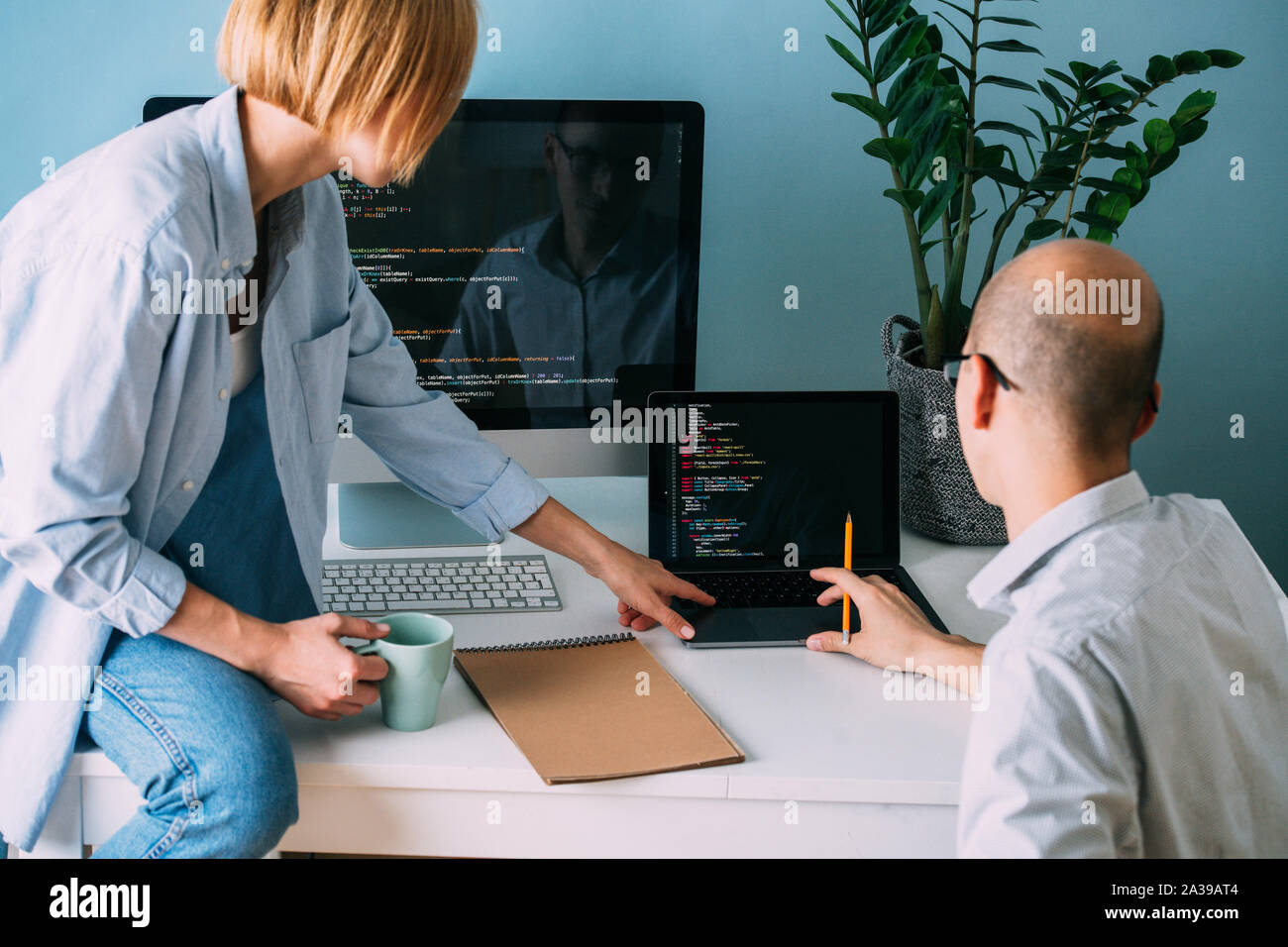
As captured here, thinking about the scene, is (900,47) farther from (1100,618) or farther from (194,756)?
(194,756)

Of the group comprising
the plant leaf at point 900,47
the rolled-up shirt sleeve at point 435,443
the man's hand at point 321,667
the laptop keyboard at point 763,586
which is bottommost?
the laptop keyboard at point 763,586

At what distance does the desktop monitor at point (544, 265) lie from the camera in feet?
4.43

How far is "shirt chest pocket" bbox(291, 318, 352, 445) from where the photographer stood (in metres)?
1.15

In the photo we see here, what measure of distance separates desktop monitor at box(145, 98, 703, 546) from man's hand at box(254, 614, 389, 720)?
46 centimetres

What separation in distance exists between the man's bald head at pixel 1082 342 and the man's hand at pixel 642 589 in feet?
1.64

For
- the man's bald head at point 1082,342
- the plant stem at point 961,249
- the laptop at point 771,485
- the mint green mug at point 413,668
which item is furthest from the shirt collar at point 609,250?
the man's bald head at point 1082,342

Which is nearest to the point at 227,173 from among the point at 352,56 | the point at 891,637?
the point at 352,56

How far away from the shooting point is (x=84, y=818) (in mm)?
999

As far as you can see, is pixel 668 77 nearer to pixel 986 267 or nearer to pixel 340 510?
pixel 986 267

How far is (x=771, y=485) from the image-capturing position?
1.36 m

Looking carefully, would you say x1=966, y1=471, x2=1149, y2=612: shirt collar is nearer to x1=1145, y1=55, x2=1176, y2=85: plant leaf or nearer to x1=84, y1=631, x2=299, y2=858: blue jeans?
x1=84, y1=631, x2=299, y2=858: blue jeans

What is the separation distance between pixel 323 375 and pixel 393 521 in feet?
1.16

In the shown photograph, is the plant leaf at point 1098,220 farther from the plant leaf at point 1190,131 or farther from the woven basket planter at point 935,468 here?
the woven basket planter at point 935,468
